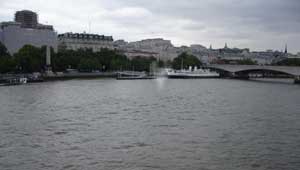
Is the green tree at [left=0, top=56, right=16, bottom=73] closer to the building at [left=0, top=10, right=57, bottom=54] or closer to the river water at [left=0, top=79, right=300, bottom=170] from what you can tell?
the building at [left=0, top=10, right=57, bottom=54]

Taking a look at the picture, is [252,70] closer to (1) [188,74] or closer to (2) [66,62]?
(1) [188,74]

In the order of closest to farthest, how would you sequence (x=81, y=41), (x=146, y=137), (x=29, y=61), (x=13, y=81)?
(x=146, y=137) → (x=13, y=81) → (x=29, y=61) → (x=81, y=41)

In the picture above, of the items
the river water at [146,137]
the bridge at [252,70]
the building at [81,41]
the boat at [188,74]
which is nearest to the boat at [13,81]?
the river water at [146,137]

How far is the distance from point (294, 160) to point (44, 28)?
10121cm

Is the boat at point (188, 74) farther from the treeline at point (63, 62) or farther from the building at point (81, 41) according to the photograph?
the building at point (81, 41)

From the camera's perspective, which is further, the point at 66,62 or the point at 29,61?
the point at 66,62

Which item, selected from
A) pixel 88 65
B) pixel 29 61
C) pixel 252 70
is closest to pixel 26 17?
pixel 88 65

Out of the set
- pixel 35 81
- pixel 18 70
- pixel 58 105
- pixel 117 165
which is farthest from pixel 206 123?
pixel 18 70

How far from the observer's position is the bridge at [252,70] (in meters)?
70.4

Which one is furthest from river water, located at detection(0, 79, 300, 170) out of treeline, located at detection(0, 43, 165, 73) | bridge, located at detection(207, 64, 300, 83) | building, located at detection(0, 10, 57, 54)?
building, located at detection(0, 10, 57, 54)

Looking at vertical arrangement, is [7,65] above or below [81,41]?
below

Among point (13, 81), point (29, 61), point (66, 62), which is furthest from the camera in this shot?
point (66, 62)

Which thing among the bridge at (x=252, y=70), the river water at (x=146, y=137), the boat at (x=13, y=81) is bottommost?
the river water at (x=146, y=137)

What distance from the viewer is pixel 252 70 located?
82938 mm
